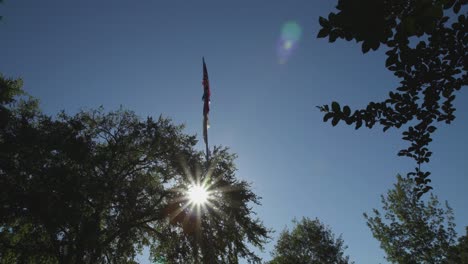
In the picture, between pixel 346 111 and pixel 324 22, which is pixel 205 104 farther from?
pixel 324 22

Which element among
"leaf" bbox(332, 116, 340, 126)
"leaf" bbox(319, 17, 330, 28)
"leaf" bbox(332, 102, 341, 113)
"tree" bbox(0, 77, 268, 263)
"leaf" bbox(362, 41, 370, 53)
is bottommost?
"leaf" bbox(362, 41, 370, 53)

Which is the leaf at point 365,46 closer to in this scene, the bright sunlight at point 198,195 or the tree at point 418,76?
the tree at point 418,76

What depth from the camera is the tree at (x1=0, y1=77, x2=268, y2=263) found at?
53.5 ft

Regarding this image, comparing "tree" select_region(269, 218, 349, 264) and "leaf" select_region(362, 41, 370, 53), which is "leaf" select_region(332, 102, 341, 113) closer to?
"leaf" select_region(362, 41, 370, 53)

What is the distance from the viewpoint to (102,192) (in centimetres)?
1750

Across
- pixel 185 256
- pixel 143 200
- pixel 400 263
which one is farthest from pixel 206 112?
pixel 400 263

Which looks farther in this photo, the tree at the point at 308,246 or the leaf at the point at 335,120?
the tree at the point at 308,246

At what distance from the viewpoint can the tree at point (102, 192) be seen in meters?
16.3

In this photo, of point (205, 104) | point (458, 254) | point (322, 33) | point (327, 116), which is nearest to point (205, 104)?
point (205, 104)

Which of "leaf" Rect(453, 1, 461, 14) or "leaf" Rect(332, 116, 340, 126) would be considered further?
"leaf" Rect(332, 116, 340, 126)

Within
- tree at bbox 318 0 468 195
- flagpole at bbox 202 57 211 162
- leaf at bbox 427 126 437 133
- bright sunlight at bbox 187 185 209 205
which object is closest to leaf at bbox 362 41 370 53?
tree at bbox 318 0 468 195

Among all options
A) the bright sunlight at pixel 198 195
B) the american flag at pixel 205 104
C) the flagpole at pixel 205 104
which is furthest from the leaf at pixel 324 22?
the bright sunlight at pixel 198 195

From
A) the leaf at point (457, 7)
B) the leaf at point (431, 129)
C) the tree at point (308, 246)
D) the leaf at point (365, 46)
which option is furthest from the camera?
the tree at point (308, 246)

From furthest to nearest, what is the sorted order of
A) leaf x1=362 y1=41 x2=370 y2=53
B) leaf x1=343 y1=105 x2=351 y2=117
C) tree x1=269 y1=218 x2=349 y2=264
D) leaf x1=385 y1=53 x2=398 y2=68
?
tree x1=269 y1=218 x2=349 y2=264 → leaf x1=343 y1=105 x2=351 y2=117 → leaf x1=385 y1=53 x2=398 y2=68 → leaf x1=362 y1=41 x2=370 y2=53
